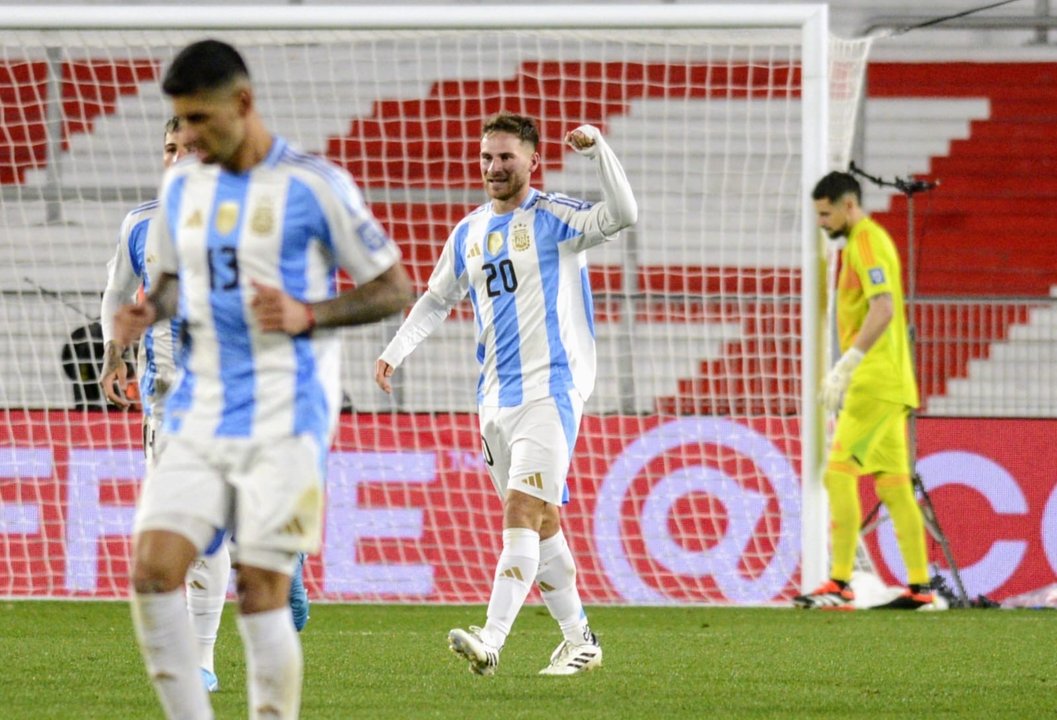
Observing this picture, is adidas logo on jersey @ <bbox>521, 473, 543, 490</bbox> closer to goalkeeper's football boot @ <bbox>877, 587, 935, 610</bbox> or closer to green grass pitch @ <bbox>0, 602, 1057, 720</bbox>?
green grass pitch @ <bbox>0, 602, 1057, 720</bbox>

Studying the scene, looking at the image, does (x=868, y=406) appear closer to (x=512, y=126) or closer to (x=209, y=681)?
(x=512, y=126)

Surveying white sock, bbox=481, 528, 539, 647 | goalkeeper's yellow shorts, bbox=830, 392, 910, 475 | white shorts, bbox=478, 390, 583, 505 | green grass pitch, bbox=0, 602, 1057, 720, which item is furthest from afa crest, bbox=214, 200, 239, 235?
goalkeeper's yellow shorts, bbox=830, 392, 910, 475

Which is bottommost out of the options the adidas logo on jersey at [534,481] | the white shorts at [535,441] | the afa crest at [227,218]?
the adidas logo on jersey at [534,481]

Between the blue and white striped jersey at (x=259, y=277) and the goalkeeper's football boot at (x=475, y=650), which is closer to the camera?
the blue and white striped jersey at (x=259, y=277)

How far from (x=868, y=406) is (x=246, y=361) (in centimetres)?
608

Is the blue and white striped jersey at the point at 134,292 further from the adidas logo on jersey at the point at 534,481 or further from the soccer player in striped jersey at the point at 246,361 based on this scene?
the soccer player in striped jersey at the point at 246,361

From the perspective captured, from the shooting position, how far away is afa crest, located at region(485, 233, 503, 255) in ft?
20.7

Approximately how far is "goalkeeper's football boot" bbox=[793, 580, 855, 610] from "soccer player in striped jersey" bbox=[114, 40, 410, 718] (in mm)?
5674

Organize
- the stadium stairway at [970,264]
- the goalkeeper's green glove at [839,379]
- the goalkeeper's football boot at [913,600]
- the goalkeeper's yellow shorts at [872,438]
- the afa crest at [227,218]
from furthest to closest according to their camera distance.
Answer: the stadium stairway at [970,264]
the goalkeeper's football boot at [913,600]
the goalkeeper's yellow shorts at [872,438]
the goalkeeper's green glove at [839,379]
the afa crest at [227,218]

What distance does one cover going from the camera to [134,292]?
6.13m

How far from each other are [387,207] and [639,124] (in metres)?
2.09

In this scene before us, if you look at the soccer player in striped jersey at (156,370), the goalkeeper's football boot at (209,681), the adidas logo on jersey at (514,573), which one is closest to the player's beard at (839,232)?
the adidas logo on jersey at (514,573)

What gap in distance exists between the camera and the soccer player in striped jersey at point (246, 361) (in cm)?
353

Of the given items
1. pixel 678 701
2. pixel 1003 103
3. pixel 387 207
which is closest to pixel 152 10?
pixel 387 207
